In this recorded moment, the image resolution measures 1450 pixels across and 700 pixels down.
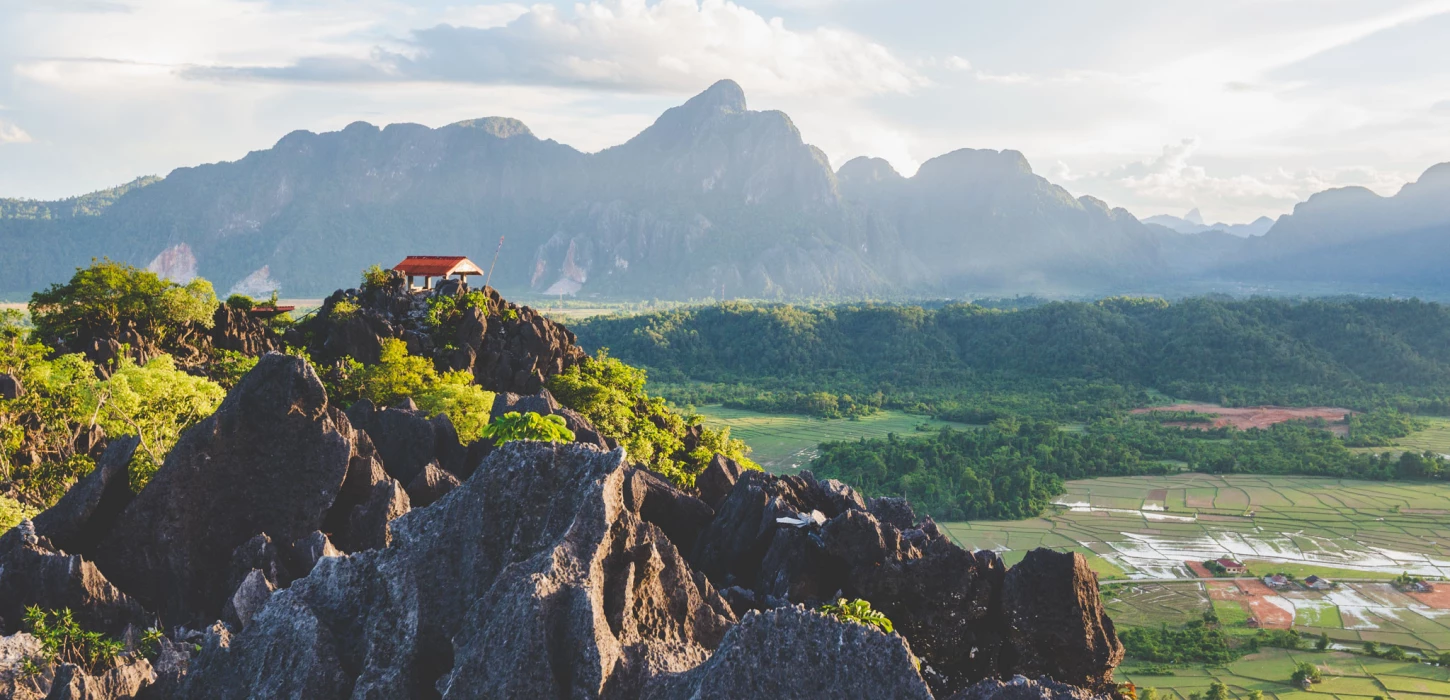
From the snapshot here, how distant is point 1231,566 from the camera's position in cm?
6084

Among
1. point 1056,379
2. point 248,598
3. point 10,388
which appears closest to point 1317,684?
point 248,598

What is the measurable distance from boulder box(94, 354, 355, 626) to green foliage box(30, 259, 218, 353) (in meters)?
29.2

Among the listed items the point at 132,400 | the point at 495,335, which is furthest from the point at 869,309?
the point at 132,400

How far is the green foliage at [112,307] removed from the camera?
3925 centimetres

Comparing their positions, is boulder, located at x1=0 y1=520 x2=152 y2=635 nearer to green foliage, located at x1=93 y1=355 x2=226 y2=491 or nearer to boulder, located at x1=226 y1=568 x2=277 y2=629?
boulder, located at x1=226 y1=568 x2=277 y2=629

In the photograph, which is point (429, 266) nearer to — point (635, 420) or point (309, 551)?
point (635, 420)

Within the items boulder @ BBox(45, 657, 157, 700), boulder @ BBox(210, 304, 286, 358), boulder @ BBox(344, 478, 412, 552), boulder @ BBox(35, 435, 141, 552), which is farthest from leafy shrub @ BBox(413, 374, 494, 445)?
boulder @ BBox(45, 657, 157, 700)

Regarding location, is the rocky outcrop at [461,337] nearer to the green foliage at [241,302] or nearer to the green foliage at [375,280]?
the green foliage at [375,280]

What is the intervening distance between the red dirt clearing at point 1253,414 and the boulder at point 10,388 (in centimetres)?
11168

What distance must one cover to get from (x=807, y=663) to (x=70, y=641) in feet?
37.0

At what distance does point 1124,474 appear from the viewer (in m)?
88.7

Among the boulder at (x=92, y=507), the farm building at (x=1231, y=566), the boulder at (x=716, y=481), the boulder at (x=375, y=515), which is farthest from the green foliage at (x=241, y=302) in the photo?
the farm building at (x=1231, y=566)

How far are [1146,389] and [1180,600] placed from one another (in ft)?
283

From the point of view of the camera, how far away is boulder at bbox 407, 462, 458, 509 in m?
16.6
